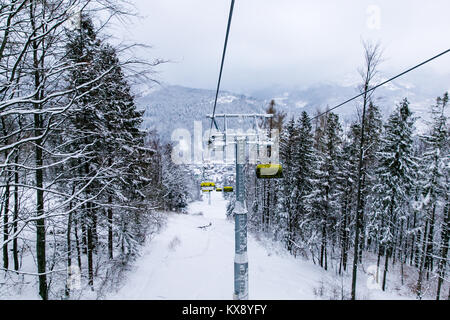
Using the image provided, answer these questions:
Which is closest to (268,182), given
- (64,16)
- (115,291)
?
(115,291)

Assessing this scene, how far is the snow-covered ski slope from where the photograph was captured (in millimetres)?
10328

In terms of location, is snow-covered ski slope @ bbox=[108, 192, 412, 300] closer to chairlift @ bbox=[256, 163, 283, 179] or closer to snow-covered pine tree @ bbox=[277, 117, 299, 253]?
snow-covered pine tree @ bbox=[277, 117, 299, 253]

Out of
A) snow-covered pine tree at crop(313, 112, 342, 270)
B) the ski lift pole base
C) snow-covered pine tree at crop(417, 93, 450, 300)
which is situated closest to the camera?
the ski lift pole base

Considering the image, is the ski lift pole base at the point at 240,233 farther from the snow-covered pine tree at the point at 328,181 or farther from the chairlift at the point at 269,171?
the snow-covered pine tree at the point at 328,181

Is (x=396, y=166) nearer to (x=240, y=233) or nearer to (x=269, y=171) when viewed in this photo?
(x=269, y=171)

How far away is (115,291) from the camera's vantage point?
31.0 ft

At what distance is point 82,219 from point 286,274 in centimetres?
1177

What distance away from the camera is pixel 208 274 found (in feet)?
40.1

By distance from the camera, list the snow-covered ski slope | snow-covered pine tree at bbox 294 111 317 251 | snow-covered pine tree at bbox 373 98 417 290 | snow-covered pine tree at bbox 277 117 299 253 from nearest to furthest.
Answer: the snow-covered ski slope, snow-covered pine tree at bbox 373 98 417 290, snow-covered pine tree at bbox 294 111 317 251, snow-covered pine tree at bbox 277 117 299 253

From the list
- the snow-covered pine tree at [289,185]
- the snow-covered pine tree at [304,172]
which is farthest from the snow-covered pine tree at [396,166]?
the snow-covered pine tree at [289,185]

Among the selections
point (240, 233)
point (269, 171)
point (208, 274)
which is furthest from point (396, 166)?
point (240, 233)

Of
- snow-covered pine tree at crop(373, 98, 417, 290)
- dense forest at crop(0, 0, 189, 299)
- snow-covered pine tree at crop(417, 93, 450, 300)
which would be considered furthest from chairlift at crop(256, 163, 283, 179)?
snow-covered pine tree at crop(417, 93, 450, 300)

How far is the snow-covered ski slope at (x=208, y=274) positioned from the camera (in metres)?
10.3

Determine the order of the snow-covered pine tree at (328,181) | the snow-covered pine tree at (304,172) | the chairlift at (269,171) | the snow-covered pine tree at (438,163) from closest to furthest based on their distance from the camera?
Result: 1. the chairlift at (269,171)
2. the snow-covered pine tree at (438,163)
3. the snow-covered pine tree at (328,181)
4. the snow-covered pine tree at (304,172)
